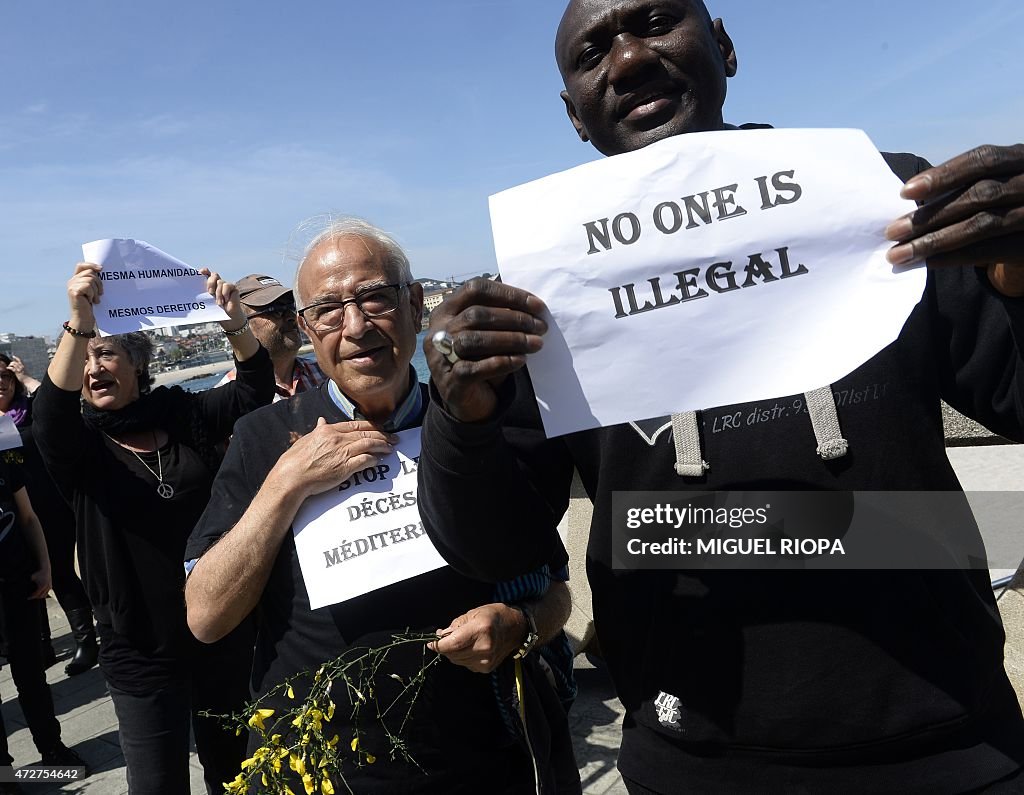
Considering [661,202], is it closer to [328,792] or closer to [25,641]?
[328,792]

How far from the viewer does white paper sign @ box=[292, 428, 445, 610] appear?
198cm

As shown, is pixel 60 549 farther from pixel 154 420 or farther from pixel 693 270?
pixel 693 270

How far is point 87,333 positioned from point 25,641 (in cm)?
242

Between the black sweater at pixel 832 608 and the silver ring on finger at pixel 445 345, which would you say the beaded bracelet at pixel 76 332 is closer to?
the black sweater at pixel 832 608

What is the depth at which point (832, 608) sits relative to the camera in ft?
4.52

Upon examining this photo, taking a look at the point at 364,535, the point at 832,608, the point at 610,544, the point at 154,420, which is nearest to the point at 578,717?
the point at 154,420

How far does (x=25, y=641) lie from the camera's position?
15.1 feet

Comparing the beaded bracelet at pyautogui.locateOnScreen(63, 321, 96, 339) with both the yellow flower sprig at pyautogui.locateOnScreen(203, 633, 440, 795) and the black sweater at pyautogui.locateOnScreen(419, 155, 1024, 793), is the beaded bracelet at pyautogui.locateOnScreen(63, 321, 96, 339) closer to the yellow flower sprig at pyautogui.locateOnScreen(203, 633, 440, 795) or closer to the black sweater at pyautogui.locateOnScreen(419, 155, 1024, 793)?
the yellow flower sprig at pyautogui.locateOnScreen(203, 633, 440, 795)

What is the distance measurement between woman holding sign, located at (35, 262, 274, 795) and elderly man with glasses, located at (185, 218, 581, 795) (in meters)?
1.18

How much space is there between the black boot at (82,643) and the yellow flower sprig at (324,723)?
5.03m

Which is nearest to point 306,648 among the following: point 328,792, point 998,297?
point 328,792

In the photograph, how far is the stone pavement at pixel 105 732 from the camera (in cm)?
399

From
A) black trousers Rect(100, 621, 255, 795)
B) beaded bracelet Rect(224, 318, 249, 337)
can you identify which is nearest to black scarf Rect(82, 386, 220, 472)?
beaded bracelet Rect(224, 318, 249, 337)

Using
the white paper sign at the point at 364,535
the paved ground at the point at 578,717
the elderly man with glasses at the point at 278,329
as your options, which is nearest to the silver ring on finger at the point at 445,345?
the white paper sign at the point at 364,535
